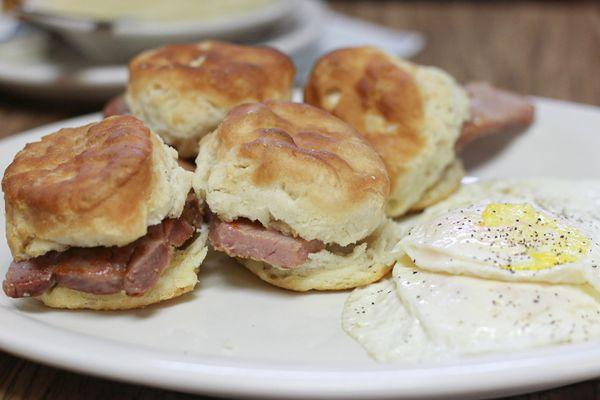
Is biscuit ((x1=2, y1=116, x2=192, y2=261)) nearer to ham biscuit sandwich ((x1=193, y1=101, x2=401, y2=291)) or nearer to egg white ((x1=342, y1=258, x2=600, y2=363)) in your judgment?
ham biscuit sandwich ((x1=193, y1=101, x2=401, y2=291))

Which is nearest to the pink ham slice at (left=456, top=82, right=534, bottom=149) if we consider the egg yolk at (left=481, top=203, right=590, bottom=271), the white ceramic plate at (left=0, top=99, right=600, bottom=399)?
the egg yolk at (left=481, top=203, right=590, bottom=271)

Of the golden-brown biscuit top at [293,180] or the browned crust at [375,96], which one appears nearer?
the golden-brown biscuit top at [293,180]

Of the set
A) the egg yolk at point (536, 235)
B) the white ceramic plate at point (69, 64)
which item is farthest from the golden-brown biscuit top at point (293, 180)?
the white ceramic plate at point (69, 64)

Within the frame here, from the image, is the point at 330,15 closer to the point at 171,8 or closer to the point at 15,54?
the point at 171,8

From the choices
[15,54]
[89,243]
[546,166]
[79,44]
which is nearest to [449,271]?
[89,243]

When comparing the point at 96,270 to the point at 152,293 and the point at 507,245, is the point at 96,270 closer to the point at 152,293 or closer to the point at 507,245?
the point at 152,293

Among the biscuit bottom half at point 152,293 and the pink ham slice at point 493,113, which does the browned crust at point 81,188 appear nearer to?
the biscuit bottom half at point 152,293

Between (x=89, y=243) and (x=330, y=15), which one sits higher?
(x=89, y=243)
